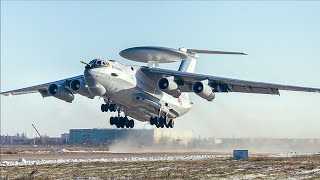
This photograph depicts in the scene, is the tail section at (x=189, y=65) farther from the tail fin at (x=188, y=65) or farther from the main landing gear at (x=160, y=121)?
the main landing gear at (x=160, y=121)

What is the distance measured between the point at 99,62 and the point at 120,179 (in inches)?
449

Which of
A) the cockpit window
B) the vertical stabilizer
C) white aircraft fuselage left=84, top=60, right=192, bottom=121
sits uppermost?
the vertical stabilizer

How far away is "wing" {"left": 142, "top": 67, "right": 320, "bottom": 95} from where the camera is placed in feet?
Answer: 113

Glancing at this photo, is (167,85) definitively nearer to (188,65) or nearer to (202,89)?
(202,89)

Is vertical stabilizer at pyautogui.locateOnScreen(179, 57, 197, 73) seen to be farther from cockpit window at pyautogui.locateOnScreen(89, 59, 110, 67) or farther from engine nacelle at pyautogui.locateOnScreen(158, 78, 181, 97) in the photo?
cockpit window at pyautogui.locateOnScreen(89, 59, 110, 67)

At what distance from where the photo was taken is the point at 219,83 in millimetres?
35531

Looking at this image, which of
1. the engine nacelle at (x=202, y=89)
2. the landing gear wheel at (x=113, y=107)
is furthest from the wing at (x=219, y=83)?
the landing gear wheel at (x=113, y=107)

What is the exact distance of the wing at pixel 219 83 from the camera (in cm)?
3438

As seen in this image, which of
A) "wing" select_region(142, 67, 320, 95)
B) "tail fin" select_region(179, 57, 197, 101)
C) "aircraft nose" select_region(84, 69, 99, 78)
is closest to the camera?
"aircraft nose" select_region(84, 69, 99, 78)

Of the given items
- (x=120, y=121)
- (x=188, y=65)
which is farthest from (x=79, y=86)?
(x=188, y=65)

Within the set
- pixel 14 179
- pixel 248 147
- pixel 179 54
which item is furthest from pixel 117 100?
A: pixel 248 147

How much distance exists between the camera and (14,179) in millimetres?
24156

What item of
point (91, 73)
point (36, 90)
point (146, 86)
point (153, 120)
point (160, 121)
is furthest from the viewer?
point (36, 90)

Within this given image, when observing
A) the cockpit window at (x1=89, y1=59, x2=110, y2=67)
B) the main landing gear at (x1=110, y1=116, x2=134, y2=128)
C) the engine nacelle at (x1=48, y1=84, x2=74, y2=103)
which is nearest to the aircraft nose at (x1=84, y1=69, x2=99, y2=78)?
the cockpit window at (x1=89, y1=59, x2=110, y2=67)
